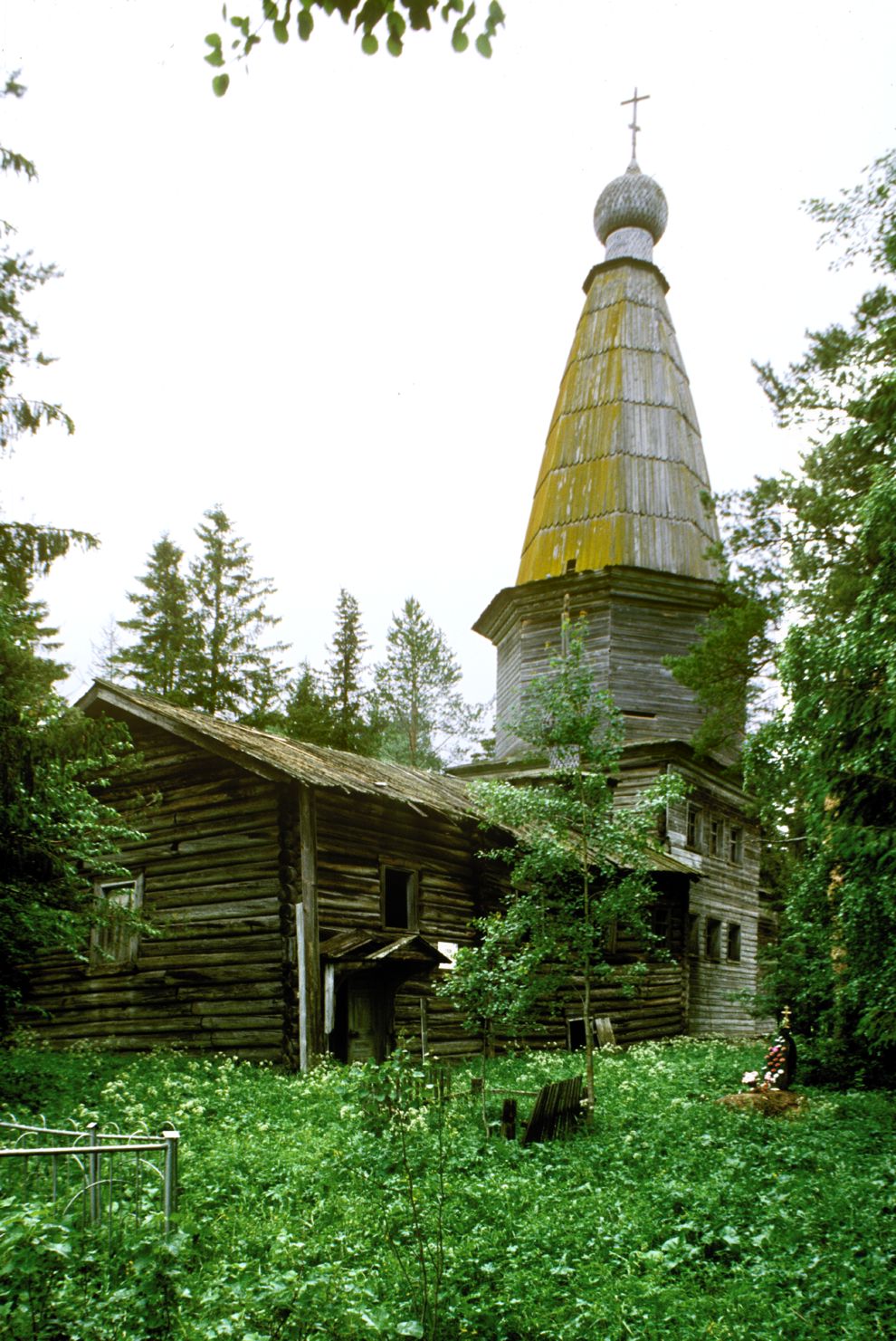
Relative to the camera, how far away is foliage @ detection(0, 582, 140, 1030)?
10375 mm

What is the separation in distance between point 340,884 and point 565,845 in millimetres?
4931

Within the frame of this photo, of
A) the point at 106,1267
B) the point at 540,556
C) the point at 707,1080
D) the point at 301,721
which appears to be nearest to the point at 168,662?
the point at 301,721

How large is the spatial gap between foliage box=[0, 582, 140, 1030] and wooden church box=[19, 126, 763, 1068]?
2047 mm

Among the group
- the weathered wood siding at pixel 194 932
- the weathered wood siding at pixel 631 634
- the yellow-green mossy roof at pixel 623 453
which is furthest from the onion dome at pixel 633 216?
the weathered wood siding at pixel 194 932

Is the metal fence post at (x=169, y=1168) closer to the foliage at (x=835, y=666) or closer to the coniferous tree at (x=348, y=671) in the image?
the foliage at (x=835, y=666)

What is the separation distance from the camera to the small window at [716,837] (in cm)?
2948

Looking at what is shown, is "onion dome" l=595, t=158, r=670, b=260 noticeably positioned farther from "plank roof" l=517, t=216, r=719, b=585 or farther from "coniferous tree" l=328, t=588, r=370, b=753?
"coniferous tree" l=328, t=588, r=370, b=753

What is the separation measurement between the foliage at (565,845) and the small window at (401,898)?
4.96m

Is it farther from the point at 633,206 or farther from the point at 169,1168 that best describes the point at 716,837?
the point at 169,1168

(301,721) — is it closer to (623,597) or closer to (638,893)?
(623,597)

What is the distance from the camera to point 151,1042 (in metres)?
16.4

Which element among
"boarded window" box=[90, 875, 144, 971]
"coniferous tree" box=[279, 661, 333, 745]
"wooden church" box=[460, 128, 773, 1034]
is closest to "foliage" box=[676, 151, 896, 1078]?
"wooden church" box=[460, 128, 773, 1034]

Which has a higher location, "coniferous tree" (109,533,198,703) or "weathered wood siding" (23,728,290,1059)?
"coniferous tree" (109,533,198,703)

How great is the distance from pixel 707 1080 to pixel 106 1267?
13.0 metres
